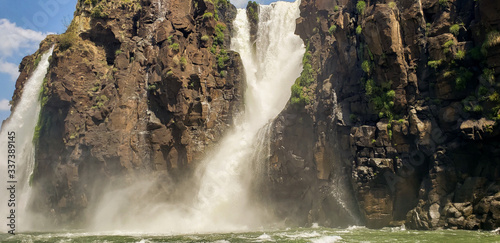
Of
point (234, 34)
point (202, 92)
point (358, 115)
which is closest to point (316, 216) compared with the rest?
point (358, 115)

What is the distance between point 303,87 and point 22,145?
118ft

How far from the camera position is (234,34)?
52156 mm

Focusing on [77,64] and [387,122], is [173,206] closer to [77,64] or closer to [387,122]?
[77,64]

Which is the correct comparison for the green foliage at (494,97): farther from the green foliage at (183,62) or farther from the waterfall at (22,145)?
the waterfall at (22,145)

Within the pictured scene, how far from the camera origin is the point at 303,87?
3684 cm

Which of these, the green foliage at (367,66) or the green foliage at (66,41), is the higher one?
the green foliage at (66,41)

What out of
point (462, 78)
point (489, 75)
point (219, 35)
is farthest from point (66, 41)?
point (489, 75)

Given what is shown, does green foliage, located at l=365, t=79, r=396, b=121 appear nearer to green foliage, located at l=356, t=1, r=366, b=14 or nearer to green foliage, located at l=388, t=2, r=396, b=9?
green foliage, located at l=388, t=2, r=396, b=9

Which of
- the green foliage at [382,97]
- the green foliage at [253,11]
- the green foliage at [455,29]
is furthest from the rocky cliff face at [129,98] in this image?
the green foliage at [455,29]

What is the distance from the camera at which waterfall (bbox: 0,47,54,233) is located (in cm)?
4725

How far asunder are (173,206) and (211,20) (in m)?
21.2

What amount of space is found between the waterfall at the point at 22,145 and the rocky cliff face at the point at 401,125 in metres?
31.5

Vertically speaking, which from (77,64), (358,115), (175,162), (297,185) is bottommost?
(297,185)

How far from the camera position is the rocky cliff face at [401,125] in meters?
22.2
